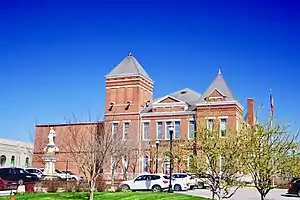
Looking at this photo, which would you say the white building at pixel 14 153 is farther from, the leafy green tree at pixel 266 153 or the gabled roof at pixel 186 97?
the leafy green tree at pixel 266 153

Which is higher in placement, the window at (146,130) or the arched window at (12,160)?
the window at (146,130)

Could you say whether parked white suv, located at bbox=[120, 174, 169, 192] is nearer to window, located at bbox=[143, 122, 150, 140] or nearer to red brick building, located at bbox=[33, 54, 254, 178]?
red brick building, located at bbox=[33, 54, 254, 178]

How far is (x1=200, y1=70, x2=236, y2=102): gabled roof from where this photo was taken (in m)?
53.1

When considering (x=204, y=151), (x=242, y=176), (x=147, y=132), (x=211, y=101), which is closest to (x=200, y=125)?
(x=204, y=151)

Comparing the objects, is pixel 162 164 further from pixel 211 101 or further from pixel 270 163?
pixel 270 163

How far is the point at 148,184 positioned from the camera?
34.2m

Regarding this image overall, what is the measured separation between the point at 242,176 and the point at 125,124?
38775mm

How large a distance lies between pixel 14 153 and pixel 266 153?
64.2 meters

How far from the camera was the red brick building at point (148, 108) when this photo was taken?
53.1 metres

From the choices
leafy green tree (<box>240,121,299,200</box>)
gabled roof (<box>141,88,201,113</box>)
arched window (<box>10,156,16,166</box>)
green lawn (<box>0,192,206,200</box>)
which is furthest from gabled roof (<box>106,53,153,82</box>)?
leafy green tree (<box>240,121,299,200</box>)

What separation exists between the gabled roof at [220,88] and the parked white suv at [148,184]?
65.8 feet

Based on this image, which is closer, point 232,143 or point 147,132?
point 232,143

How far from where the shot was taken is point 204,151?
1823 centimetres

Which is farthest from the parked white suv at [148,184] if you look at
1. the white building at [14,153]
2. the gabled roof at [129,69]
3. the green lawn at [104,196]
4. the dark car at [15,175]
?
the white building at [14,153]
